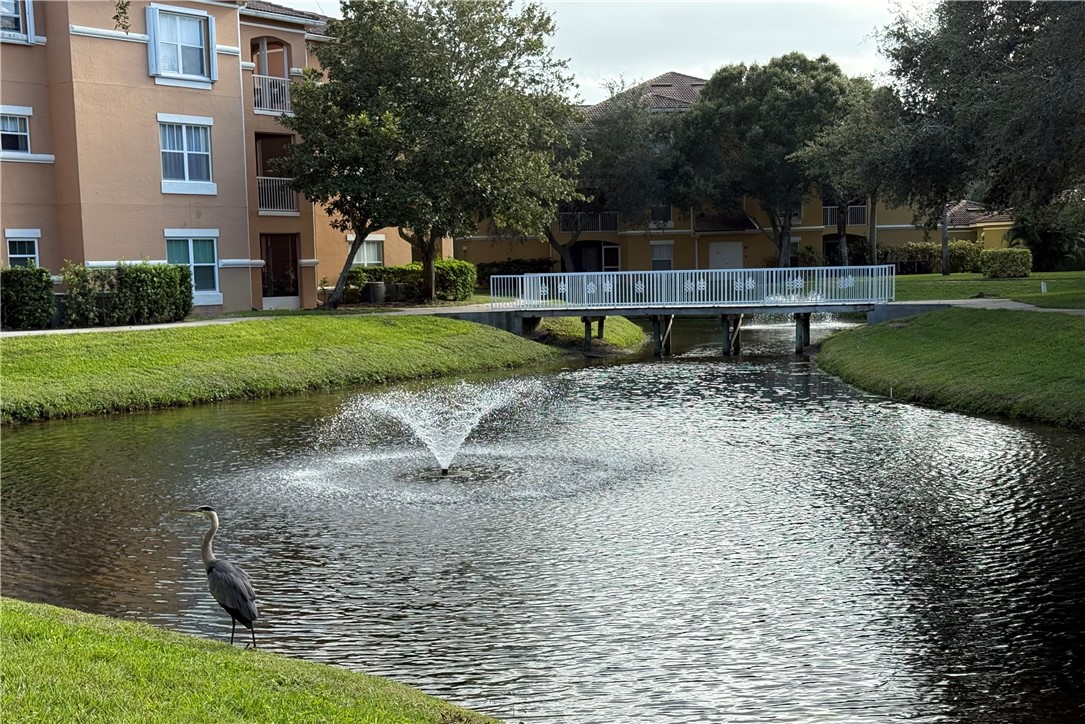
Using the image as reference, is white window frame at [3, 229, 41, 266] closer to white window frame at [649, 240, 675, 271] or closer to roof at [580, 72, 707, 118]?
roof at [580, 72, 707, 118]

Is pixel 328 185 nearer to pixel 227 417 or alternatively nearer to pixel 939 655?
pixel 227 417

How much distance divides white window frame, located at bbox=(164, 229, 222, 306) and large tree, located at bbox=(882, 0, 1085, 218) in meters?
22.2

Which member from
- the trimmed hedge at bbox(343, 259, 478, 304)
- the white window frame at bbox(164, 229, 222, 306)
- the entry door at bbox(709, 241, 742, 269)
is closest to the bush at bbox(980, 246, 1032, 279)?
the entry door at bbox(709, 241, 742, 269)

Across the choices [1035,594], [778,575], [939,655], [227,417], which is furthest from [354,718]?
[227,417]

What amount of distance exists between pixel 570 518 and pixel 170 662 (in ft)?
22.9

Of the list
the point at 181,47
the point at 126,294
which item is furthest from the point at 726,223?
the point at 126,294

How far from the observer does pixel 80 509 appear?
15797 mm

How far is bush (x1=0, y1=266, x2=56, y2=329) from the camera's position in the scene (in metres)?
30.9

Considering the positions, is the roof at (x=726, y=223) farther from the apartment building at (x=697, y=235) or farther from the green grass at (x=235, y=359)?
the green grass at (x=235, y=359)

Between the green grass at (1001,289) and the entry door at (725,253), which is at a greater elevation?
the entry door at (725,253)

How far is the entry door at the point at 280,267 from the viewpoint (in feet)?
143

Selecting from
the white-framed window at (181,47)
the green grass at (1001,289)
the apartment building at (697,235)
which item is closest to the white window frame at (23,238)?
the white-framed window at (181,47)

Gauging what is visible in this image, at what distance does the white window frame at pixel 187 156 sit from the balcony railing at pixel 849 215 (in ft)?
131

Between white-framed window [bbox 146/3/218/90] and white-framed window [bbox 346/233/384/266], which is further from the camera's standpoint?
white-framed window [bbox 346/233/384/266]
